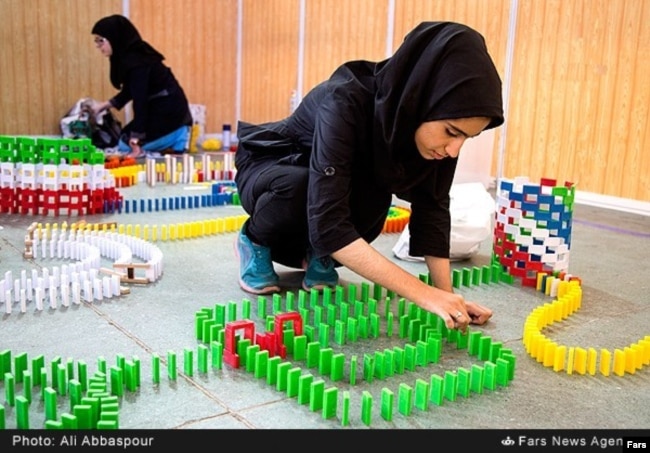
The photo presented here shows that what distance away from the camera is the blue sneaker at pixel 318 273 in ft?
9.29

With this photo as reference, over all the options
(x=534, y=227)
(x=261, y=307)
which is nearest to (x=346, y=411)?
(x=261, y=307)

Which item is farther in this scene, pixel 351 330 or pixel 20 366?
pixel 351 330

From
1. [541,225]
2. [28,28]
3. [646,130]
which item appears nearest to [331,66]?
[28,28]

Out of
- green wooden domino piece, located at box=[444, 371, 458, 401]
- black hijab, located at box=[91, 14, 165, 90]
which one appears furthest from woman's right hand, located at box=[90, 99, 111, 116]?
green wooden domino piece, located at box=[444, 371, 458, 401]

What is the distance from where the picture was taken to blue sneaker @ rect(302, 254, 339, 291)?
2.83 metres

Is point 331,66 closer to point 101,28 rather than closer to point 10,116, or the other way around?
point 101,28

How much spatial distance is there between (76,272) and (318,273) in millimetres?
997

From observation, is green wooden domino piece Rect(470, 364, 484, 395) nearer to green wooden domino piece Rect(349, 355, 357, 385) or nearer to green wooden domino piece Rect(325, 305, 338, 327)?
green wooden domino piece Rect(349, 355, 357, 385)

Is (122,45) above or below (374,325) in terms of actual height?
above

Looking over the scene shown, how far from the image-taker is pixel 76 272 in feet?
9.14

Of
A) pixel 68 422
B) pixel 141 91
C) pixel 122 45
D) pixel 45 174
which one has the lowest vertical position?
pixel 68 422

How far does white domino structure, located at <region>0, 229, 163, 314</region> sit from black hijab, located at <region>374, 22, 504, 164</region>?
1.31 meters

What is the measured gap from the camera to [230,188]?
16.9 feet

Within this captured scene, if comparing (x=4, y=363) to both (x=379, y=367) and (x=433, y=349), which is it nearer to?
(x=379, y=367)
